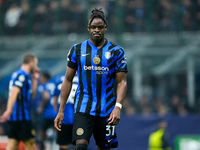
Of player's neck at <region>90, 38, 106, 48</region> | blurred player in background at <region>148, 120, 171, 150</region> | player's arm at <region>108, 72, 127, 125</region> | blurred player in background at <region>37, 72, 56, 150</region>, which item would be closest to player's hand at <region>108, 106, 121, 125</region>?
player's arm at <region>108, 72, 127, 125</region>

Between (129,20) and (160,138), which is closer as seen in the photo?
(160,138)

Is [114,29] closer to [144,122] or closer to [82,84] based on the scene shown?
[144,122]

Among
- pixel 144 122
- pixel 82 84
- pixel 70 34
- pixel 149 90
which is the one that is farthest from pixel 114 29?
pixel 82 84

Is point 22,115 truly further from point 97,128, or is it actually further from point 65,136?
point 97,128

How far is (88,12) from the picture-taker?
58.2 feet

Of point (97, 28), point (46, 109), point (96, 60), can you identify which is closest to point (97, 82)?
point (96, 60)

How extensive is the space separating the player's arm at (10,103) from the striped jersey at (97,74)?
230cm

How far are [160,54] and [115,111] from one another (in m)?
12.7

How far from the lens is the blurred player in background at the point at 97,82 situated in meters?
5.98

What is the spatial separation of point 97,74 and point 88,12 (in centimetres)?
1196

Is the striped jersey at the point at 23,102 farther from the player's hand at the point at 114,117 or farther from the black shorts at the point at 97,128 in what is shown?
the player's hand at the point at 114,117

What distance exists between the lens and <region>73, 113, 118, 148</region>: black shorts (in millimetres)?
5875

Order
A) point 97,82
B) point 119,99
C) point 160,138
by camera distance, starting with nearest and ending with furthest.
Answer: point 119,99 < point 97,82 < point 160,138

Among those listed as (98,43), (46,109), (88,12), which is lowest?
(46,109)
